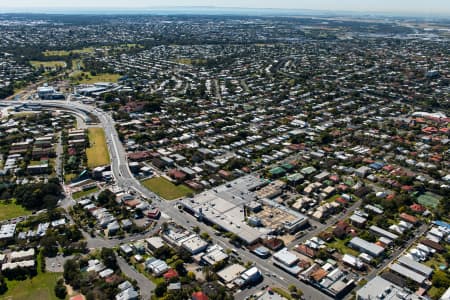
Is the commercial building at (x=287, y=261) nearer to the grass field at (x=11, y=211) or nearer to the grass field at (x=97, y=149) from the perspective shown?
the grass field at (x=11, y=211)

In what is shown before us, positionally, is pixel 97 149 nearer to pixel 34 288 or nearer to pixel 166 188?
pixel 166 188

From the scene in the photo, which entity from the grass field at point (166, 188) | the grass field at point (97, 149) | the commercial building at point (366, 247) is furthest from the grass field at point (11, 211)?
the commercial building at point (366, 247)

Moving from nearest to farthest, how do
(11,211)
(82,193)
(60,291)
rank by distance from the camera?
(60,291) < (11,211) < (82,193)

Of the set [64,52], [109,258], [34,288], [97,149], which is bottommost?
[34,288]

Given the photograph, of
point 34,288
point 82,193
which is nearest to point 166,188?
point 82,193

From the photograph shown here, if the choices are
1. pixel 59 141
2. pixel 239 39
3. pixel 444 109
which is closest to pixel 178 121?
pixel 59 141

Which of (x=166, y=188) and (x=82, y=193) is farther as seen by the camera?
(x=166, y=188)
